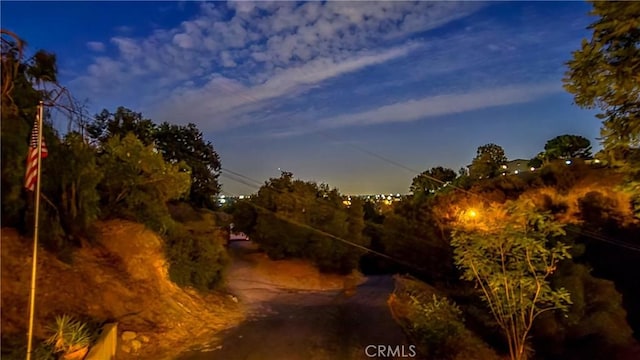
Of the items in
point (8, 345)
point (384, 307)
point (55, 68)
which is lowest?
point (384, 307)

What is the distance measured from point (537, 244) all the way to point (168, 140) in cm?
2270

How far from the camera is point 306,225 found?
24141mm

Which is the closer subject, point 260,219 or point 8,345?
point 8,345

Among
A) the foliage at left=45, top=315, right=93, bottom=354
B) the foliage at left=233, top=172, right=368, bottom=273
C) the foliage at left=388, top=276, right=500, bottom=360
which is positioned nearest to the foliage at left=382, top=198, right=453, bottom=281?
the foliage at left=233, top=172, right=368, bottom=273

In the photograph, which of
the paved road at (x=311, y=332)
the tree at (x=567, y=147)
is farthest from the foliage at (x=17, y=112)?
the tree at (x=567, y=147)

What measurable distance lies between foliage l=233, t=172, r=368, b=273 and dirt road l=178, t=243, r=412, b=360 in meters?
4.71

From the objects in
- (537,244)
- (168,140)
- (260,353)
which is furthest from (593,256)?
(168,140)

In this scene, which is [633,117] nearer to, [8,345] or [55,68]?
[8,345]

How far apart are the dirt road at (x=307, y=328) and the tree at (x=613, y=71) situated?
6.26 meters

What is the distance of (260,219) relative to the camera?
25.1 meters

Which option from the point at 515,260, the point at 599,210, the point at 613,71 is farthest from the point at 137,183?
the point at 599,210

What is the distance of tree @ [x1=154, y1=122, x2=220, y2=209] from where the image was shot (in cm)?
2627

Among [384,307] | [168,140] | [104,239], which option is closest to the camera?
[104,239]

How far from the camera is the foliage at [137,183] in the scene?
13.5 metres
